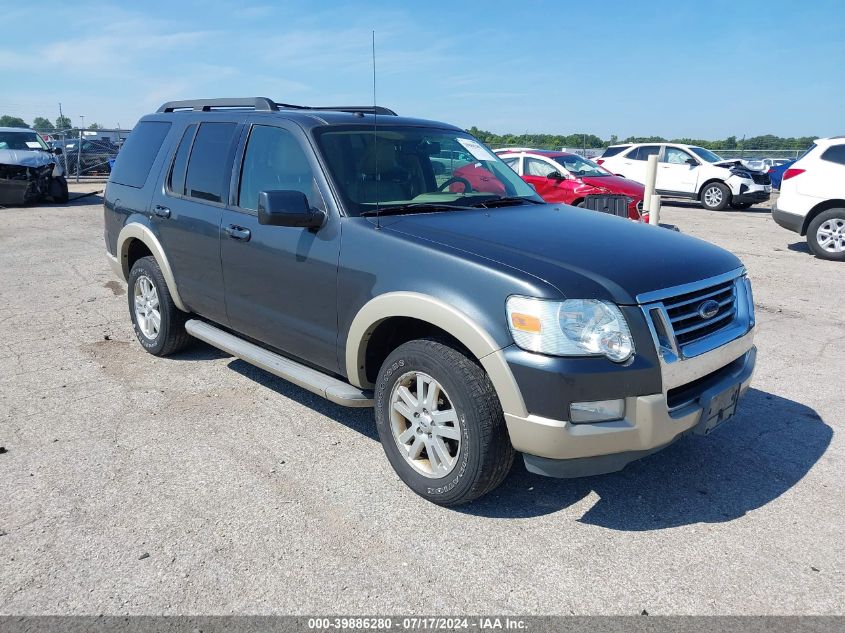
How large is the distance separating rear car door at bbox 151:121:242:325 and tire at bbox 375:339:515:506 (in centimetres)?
172

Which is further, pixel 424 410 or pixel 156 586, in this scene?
pixel 424 410

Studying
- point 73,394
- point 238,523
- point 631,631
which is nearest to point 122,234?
point 73,394

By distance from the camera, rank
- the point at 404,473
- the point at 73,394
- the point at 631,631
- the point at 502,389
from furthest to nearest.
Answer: the point at 73,394 < the point at 404,473 < the point at 502,389 < the point at 631,631

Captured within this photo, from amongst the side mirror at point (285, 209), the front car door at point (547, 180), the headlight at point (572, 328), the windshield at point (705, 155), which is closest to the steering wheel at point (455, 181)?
the side mirror at point (285, 209)

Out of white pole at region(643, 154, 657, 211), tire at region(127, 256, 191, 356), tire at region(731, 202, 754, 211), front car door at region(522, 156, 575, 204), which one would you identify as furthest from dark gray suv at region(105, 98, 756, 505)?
tire at region(731, 202, 754, 211)

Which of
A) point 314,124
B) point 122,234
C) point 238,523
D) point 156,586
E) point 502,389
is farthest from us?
point 122,234

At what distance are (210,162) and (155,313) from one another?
4.72 ft

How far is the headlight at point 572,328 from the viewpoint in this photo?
Result: 9.27 ft

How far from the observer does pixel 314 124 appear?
4031mm

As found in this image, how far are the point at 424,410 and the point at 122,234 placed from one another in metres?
3.49

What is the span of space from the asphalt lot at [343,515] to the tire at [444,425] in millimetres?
175

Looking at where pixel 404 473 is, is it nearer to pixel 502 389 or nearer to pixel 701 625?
pixel 502 389

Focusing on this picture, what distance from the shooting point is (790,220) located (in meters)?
10.8

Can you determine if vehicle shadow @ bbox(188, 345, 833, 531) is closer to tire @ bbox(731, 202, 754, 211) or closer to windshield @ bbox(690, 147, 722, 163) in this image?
tire @ bbox(731, 202, 754, 211)
